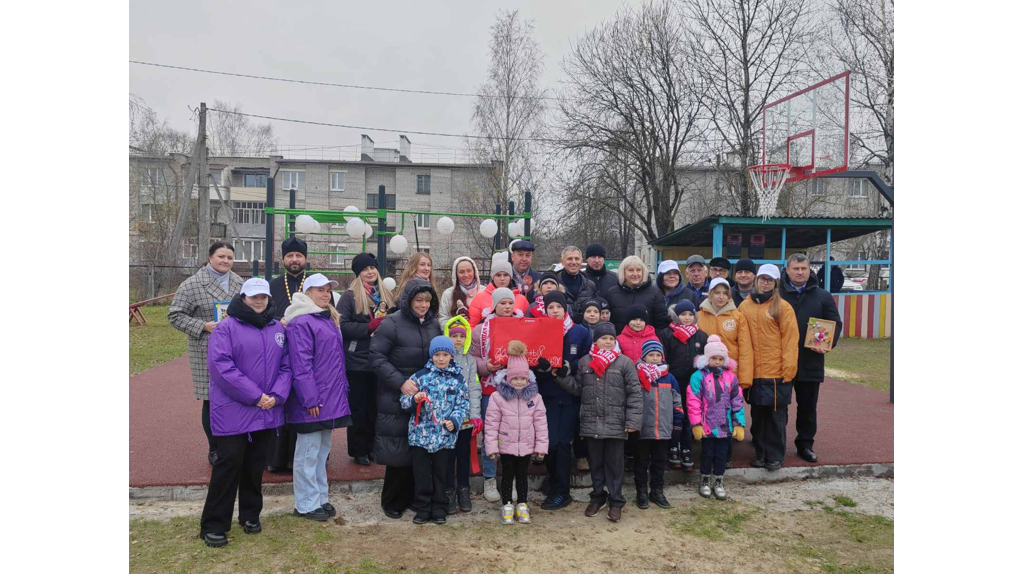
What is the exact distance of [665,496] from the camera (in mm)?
5277

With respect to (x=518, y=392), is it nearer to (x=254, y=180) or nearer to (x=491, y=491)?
(x=491, y=491)

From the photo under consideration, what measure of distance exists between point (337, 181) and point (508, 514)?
4361 cm

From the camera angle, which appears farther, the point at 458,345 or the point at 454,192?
the point at 454,192

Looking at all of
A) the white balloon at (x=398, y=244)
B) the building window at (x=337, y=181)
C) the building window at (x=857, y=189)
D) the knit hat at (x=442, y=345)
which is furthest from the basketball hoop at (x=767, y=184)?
the building window at (x=337, y=181)

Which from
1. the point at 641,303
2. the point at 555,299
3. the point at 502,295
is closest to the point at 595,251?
the point at 641,303

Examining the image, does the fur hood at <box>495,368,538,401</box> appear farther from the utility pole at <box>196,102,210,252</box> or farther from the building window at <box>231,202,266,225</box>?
the building window at <box>231,202,266,225</box>

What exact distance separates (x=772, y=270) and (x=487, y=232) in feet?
32.8

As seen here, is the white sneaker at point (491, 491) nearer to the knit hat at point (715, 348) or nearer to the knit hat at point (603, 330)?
the knit hat at point (603, 330)

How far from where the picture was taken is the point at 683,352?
5262mm

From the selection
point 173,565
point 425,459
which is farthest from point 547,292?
point 173,565

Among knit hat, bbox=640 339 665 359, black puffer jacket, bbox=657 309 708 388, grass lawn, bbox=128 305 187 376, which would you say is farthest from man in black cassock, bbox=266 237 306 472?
grass lawn, bbox=128 305 187 376

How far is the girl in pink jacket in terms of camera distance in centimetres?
467

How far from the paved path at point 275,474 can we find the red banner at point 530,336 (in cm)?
136

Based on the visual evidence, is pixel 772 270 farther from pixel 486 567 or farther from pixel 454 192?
pixel 454 192
